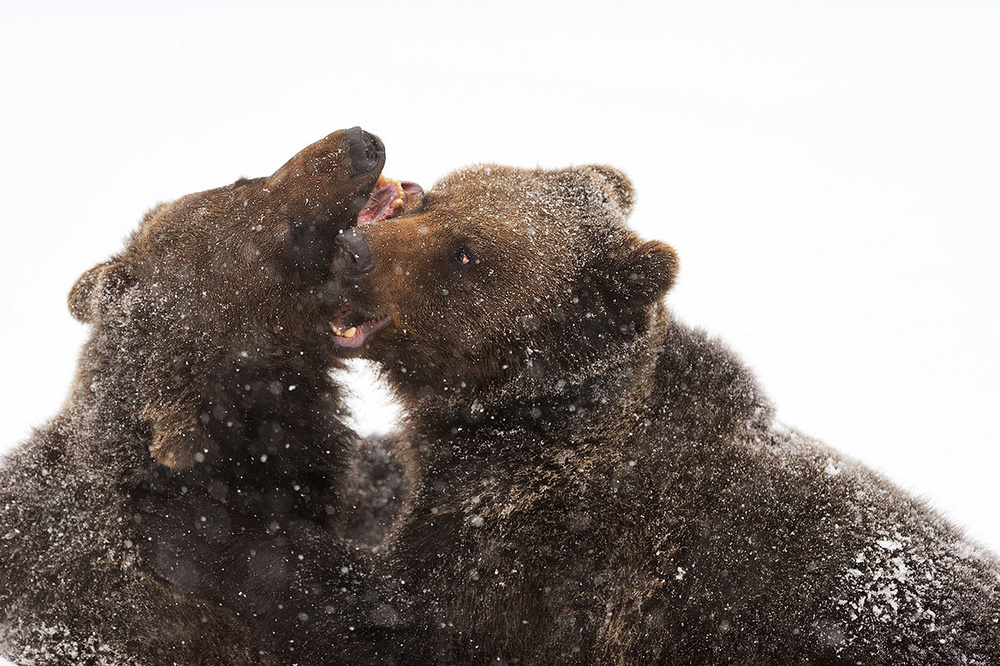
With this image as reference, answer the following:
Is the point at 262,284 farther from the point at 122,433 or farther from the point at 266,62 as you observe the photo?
the point at 266,62

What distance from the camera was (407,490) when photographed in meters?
5.12

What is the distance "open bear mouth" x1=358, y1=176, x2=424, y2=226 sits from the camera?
507cm

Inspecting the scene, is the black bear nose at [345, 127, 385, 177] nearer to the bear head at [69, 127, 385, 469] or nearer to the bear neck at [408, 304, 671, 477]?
the bear head at [69, 127, 385, 469]

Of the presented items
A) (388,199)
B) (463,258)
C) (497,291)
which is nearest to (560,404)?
(497,291)

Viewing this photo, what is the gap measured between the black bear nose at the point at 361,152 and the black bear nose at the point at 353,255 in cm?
49

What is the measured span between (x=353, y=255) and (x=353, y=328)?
643mm

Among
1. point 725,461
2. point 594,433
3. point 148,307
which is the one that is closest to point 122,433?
point 148,307

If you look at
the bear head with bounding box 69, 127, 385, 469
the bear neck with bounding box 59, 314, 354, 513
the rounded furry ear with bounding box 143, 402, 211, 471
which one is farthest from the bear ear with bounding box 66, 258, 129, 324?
the rounded furry ear with bounding box 143, 402, 211, 471

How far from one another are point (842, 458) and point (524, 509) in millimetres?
1911

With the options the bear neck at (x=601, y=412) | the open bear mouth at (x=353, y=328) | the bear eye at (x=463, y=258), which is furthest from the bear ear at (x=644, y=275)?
the open bear mouth at (x=353, y=328)

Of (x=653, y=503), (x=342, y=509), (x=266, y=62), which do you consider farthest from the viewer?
(x=266, y=62)

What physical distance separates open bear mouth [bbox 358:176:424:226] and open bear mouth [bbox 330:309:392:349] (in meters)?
0.65

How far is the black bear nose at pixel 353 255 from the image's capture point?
14.1 feet

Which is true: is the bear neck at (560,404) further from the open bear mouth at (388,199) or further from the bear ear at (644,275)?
the open bear mouth at (388,199)
